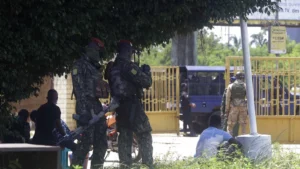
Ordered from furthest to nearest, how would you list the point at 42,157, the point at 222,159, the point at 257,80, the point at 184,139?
the point at 184,139
the point at 257,80
the point at 222,159
the point at 42,157

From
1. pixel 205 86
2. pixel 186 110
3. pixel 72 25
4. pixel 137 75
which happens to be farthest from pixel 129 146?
pixel 205 86

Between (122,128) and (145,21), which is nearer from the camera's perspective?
(145,21)

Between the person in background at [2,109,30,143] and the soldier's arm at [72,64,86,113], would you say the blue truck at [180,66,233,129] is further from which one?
the soldier's arm at [72,64,86,113]

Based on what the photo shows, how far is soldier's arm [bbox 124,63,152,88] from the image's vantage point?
26.6 ft

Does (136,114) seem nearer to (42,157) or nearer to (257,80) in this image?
(42,157)

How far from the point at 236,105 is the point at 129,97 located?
17.7ft

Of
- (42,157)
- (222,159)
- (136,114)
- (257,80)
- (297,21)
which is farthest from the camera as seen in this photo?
(297,21)

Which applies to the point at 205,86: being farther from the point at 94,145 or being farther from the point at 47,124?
the point at 94,145

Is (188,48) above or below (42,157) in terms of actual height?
above

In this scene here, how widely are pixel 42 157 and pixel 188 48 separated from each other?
2162 cm

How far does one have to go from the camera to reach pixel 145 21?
7848mm

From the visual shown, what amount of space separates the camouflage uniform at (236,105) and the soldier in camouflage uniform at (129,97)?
17.0ft

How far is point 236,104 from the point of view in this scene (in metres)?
13.3

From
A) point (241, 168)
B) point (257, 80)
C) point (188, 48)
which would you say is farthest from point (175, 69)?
point (241, 168)
